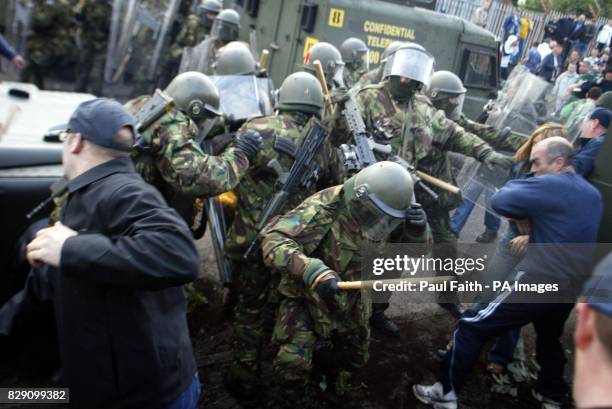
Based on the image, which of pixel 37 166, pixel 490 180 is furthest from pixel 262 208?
pixel 490 180

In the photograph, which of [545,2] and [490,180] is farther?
[545,2]

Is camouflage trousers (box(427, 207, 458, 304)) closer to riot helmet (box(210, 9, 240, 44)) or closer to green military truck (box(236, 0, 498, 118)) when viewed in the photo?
riot helmet (box(210, 9, 240, 44))

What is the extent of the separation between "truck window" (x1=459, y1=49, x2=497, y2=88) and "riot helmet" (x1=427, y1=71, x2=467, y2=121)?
3673mm

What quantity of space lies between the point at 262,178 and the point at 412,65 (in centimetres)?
159

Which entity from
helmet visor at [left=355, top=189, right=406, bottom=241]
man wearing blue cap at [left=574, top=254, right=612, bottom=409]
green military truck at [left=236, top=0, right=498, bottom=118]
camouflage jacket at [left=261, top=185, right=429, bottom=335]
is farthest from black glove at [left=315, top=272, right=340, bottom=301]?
green military truck at [left=236, top=0, right=498, bottom=118]

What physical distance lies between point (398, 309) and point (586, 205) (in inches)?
80.6

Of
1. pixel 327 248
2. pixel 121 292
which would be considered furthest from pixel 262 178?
pixel 121 292

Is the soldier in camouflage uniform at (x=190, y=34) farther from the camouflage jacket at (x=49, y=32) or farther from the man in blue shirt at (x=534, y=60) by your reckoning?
the man in blue shirt at (x=534, y=60)

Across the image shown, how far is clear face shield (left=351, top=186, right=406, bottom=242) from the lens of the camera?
2.84 meters

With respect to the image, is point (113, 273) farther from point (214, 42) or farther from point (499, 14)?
point (499, 14)

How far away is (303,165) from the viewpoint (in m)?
3.77

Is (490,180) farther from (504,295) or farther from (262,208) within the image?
(262,208)

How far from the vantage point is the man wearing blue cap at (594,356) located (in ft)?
3.49

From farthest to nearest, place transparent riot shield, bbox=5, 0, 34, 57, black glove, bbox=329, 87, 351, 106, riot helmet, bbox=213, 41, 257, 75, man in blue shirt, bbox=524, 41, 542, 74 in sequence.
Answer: man in blue shirt, bbox=524, 41, 542, 74
transparent riot shield, bbox=5, 0, 34, 57
riot helmet, bbox=213, 41, 257, 75
black glove, bbox=329, 87, 351, 106
